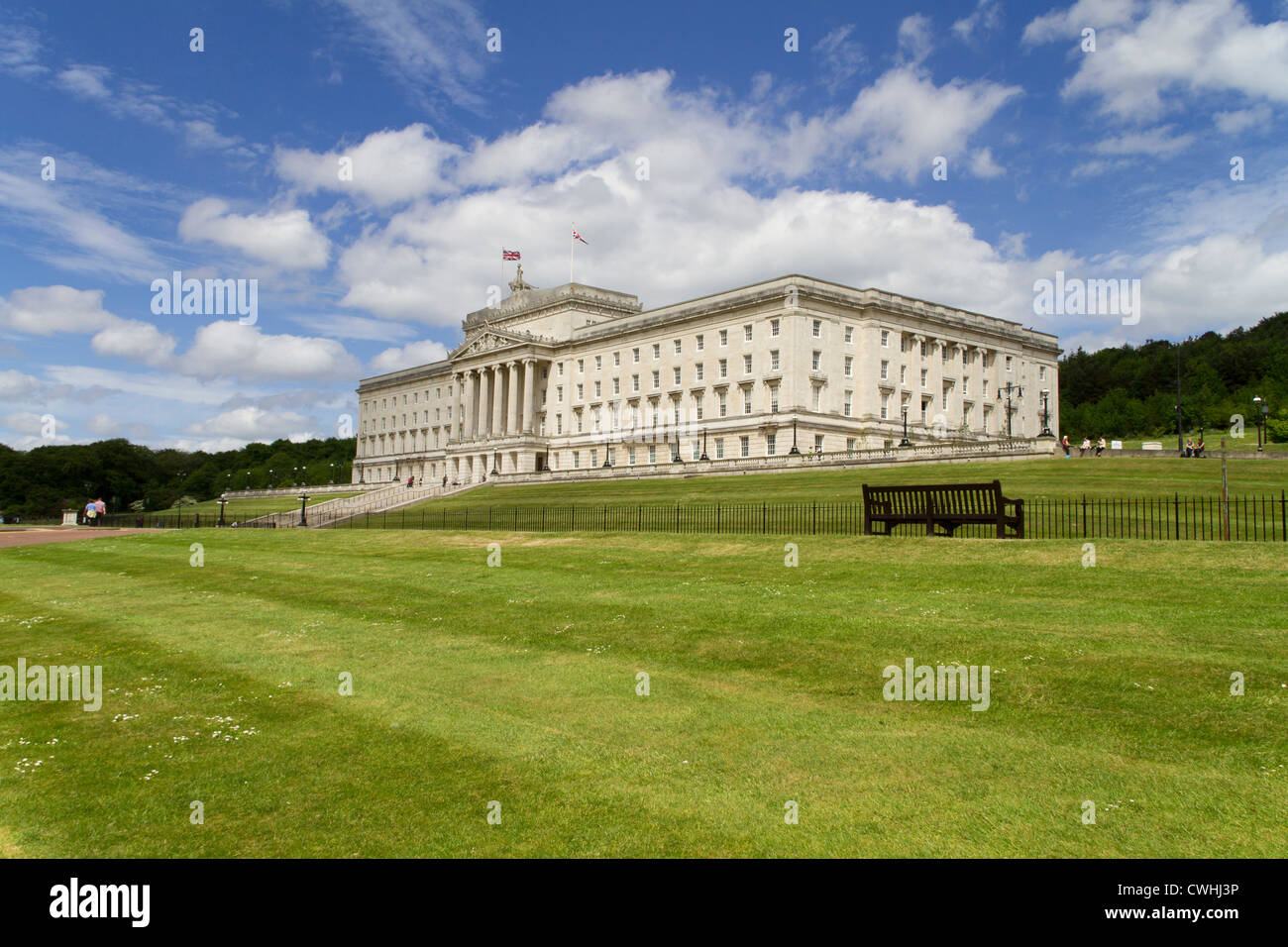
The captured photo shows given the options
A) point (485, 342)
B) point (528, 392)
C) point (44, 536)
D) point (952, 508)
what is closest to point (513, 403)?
point (528, 392)

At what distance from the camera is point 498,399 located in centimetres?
11200

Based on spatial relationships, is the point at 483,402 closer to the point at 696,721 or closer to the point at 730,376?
the point at 730,376

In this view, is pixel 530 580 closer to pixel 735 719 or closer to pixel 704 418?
pixel 735 719

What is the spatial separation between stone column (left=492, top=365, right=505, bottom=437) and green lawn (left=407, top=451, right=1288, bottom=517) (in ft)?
153

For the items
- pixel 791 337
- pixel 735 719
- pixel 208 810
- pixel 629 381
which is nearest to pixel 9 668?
pixel 208 810

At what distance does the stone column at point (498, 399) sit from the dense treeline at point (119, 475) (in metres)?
45.4

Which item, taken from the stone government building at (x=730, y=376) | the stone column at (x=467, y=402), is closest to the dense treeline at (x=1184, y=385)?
the stone government building at (x=730, y=376)

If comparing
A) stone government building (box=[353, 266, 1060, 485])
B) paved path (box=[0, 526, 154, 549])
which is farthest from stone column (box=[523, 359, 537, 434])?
paved path (box=[0, 526, 154, 549])

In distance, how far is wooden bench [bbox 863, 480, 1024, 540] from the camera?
20.0m

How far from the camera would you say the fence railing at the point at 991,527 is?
24219mm

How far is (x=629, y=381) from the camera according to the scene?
99.4m

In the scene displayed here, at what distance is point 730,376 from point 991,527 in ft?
196

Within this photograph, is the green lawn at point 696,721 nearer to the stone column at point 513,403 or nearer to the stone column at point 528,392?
the stone column at point 528,392

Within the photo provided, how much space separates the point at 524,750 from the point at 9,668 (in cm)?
923
